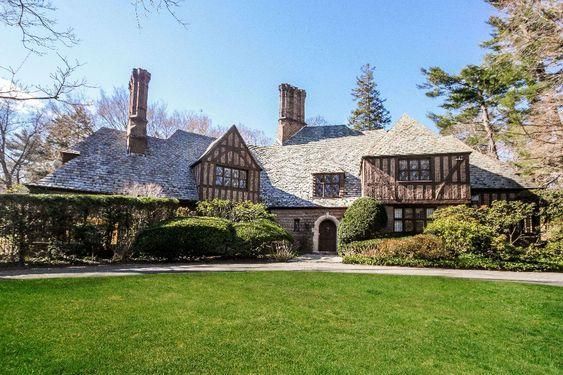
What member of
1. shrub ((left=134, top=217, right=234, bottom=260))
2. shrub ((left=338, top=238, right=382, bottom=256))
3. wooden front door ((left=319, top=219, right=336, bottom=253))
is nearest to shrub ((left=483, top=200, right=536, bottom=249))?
shrub ((left=338, top=238, right=382, bottom=256))

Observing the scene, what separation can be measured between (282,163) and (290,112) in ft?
14.3

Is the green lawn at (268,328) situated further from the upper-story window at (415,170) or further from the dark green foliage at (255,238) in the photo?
the upper-story window at (415,170)

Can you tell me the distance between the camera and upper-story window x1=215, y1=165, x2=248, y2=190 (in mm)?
18391

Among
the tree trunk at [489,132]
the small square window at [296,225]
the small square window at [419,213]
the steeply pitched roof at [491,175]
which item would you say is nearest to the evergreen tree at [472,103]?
the tree trunk at [489,132]

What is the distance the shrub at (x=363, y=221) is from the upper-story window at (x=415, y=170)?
6.74ft

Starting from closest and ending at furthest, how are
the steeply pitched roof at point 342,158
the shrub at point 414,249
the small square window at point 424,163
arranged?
the shrub at point 414,249 < the small square window at point 424,163 < the steeply pitched roof at point 342,158

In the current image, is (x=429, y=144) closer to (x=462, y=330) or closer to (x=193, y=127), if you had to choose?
(x=462, y=330)

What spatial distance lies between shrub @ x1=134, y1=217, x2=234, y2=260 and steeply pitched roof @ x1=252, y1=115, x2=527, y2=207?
285 inches

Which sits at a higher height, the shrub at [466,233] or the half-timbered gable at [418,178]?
the half-timbered gable at [418,178]

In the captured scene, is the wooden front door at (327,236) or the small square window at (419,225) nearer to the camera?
the small square window at (419,225)

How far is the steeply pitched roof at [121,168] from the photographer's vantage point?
1549 cm

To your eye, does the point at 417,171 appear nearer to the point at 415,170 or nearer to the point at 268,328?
the point at 415,170

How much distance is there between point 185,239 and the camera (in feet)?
38.0

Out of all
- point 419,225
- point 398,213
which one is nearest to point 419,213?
point 419,225
